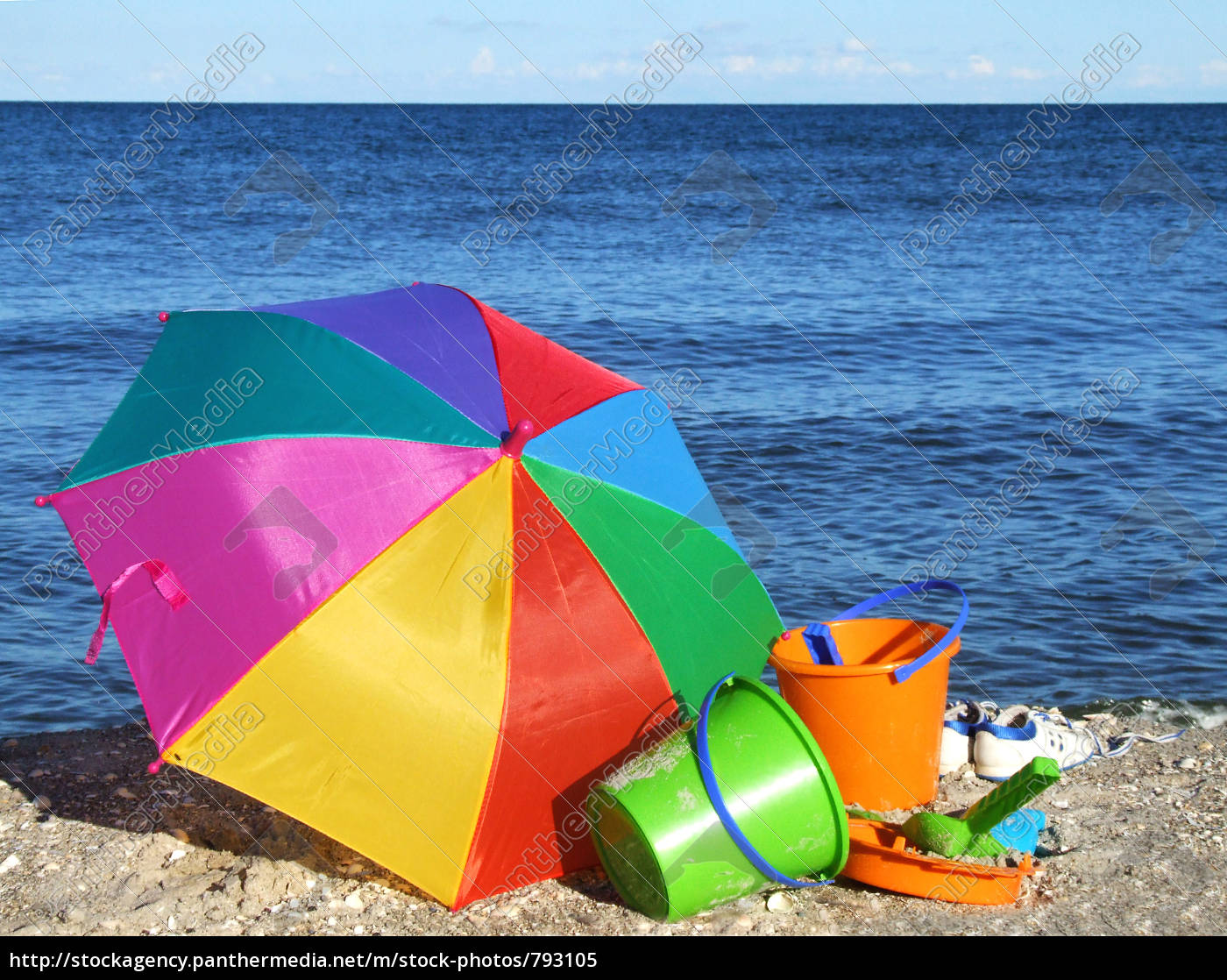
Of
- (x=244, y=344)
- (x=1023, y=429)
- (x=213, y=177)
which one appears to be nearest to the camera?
(x=244, y=344)

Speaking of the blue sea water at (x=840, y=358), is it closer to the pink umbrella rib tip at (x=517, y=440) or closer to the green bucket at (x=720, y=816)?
the green bucket at (x=720, y=816)

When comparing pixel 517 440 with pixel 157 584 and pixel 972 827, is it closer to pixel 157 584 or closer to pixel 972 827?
pixel 157 584

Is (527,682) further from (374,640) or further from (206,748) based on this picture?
(206,748)

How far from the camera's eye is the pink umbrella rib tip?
4.12 m

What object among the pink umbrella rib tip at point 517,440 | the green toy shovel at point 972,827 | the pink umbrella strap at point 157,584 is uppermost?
the pink umbrella rib tip at point 517,440

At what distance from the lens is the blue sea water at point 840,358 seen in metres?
7.31

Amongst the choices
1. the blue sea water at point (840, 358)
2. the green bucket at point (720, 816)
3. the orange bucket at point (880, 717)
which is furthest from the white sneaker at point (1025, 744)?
the green bucket at point (720, 816)

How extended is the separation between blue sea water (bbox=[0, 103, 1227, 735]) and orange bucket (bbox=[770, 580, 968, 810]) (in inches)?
74.6

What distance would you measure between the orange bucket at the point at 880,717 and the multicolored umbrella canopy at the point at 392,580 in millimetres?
445

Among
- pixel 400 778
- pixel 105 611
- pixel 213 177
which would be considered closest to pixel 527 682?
pixel 400 778

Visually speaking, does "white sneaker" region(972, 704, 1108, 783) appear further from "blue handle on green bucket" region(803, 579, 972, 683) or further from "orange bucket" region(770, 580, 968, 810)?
"blue handle on green bucket" region(803, 579, 972, 683)

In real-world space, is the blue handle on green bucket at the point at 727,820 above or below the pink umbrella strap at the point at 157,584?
below

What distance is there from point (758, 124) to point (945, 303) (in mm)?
62234
